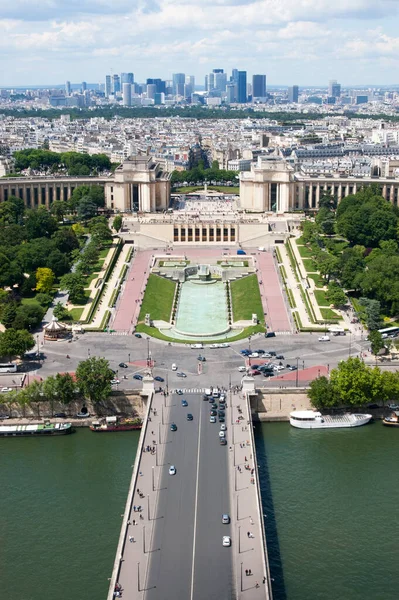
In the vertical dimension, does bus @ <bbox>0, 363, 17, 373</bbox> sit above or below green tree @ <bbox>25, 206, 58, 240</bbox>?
below

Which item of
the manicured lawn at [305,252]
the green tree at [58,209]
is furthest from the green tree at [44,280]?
the green tree at [58,209]

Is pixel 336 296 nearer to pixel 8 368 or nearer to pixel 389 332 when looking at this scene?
pixel 389 332

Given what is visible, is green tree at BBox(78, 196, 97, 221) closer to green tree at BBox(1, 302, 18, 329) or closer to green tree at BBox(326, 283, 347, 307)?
green tree at BBox(1, 302, 18, 329)

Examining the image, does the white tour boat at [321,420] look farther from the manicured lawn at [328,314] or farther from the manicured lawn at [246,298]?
the manicured lawn at [246,298]

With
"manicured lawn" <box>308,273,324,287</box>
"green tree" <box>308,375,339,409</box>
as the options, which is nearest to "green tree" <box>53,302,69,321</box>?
"green tree" <box>308,375,339,409</box>

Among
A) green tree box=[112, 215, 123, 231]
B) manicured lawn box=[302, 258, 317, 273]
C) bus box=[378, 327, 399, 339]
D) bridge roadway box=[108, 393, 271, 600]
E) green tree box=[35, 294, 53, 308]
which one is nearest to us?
bridge roadway box=[108, 393, 271, 600]

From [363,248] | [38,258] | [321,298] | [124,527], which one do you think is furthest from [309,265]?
[124,527]
